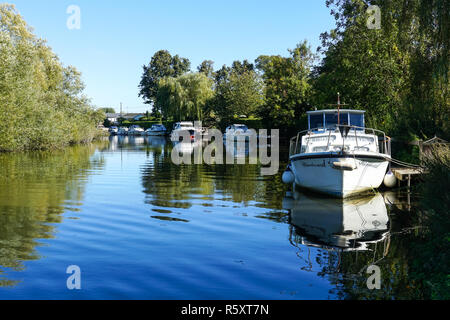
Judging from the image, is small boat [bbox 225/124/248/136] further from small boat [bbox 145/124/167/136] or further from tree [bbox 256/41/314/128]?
small boat [bbox 145/124/167/136]

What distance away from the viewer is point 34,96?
36.2 m

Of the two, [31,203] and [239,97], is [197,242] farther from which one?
[239,97]

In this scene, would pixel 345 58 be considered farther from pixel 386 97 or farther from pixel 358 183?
pixel 358 183

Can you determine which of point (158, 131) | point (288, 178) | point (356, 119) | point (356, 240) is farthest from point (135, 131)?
point (356, 240)

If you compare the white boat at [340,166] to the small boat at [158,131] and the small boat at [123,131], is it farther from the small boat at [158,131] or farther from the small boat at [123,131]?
the small boat at [123,131]

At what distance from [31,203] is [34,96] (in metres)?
24.0

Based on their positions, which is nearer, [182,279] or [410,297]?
[410,297]

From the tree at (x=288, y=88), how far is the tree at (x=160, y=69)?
57.9 m

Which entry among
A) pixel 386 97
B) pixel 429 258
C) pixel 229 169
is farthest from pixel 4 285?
pixel 386 97

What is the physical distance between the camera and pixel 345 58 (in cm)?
2995

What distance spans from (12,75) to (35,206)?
21.9m

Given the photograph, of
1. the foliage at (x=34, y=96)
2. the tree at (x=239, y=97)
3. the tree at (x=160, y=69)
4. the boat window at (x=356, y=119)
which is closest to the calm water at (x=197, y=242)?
the boat window at (x=356, y=119)

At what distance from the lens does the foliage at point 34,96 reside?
105 feet
